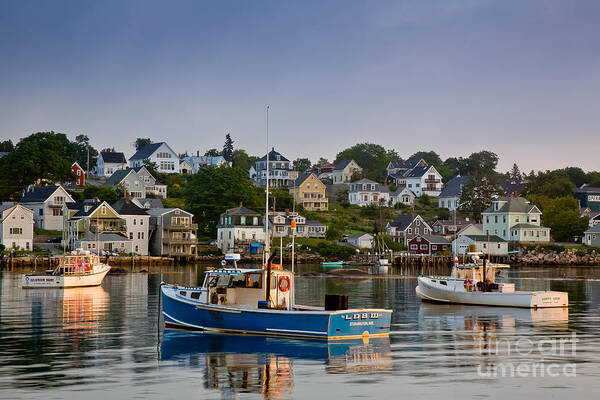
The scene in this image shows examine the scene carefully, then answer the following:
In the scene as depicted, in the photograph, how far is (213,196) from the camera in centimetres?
13688

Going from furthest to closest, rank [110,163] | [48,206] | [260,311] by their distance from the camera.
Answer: [110,163]
[48,206]
[260,311]

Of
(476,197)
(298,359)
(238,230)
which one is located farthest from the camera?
(476,197)

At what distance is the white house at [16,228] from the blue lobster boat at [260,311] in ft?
255

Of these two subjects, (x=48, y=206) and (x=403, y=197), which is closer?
(x=48, y=206)

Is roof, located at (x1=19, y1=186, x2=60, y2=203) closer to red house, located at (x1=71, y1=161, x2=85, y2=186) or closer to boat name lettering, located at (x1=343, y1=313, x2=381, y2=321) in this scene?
red house, located at (x1=71, y1=161, x2=85, y2=186)

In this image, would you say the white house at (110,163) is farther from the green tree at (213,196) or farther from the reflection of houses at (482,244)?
the reflection of houses at (482,244)

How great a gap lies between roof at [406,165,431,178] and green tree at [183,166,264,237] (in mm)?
62557

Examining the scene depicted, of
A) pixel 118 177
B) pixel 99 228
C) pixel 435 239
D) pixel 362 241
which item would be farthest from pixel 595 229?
pixel 118 177

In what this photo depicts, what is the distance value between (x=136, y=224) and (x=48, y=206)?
51.2 feet

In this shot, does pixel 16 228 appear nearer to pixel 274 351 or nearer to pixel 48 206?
pixel 48 206

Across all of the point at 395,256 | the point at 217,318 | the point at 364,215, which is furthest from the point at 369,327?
the point at 364,215

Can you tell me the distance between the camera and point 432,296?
5531cm

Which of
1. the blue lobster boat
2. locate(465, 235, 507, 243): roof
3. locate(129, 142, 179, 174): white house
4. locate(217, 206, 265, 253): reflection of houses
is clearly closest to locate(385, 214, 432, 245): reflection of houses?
locate(465, 235, 507, 243): roof

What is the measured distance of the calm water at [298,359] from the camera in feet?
79.7
